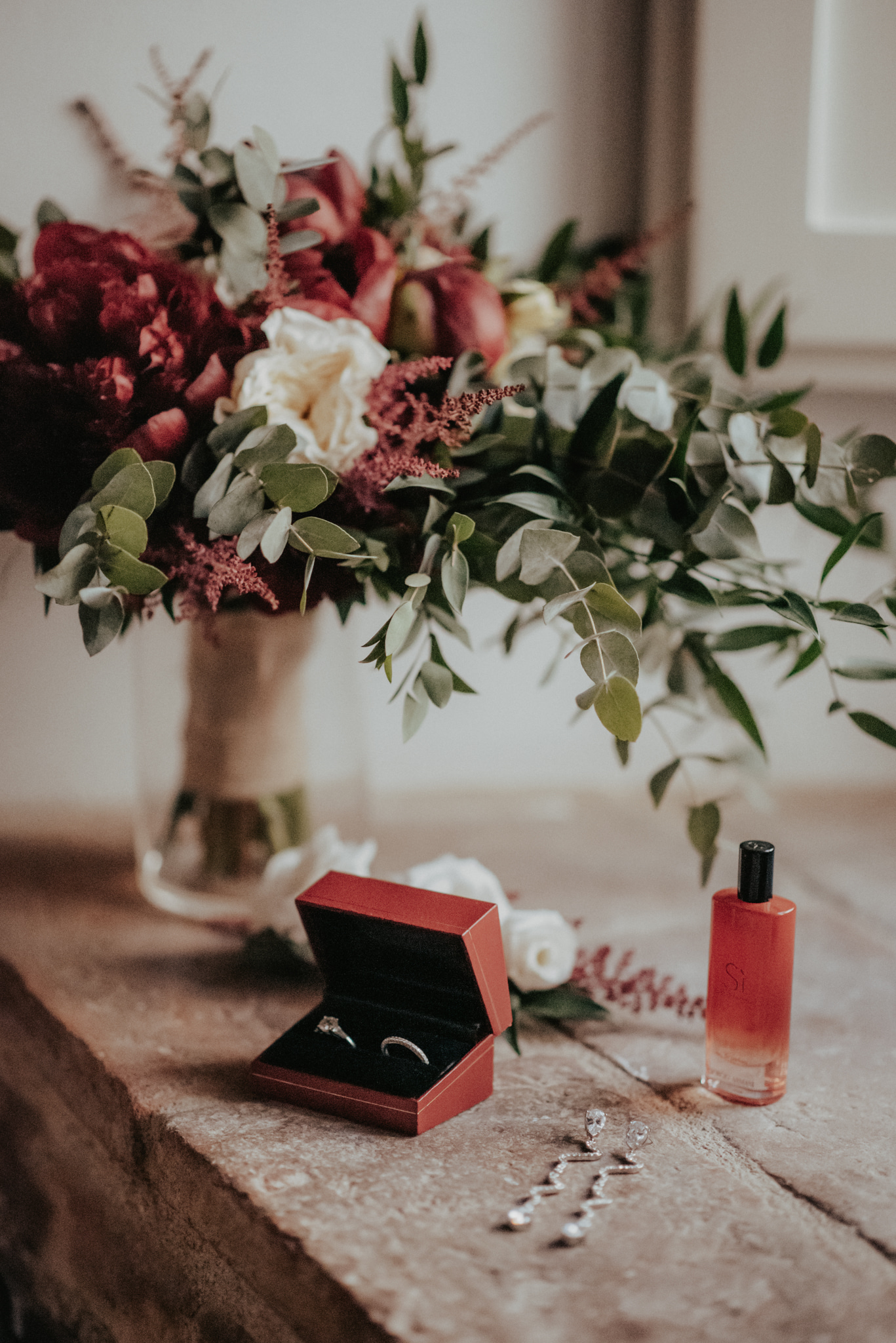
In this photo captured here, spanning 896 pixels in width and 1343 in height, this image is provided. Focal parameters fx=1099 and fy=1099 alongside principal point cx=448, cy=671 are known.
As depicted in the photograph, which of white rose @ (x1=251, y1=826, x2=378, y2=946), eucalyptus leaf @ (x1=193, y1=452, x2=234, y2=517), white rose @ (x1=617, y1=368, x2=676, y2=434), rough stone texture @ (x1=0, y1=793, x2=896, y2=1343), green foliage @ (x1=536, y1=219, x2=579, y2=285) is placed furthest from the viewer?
green foliage @ (x1=536, y1=219, x2=579, y2=285)

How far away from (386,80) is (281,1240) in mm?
1067

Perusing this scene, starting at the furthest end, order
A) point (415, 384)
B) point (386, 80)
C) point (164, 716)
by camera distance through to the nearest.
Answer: point (386, 80), point (164, 716), point (415, 384)

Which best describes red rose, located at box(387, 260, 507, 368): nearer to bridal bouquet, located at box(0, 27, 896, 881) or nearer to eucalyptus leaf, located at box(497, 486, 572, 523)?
bridal bouquet, located at box(0, 27, 896, 881)

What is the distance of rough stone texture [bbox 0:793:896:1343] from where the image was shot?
54cm

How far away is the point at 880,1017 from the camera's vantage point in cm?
83

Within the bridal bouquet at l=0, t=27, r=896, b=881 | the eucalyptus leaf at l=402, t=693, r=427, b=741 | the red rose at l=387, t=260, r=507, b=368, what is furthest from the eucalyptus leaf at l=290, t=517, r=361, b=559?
the red rose at l=387, t=260, r=507, b=368

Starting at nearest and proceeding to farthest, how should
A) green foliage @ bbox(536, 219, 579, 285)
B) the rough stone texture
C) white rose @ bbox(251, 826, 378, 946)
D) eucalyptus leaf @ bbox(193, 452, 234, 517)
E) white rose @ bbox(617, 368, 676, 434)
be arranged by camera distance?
the rough stone texture
eucalyptus leaf @ bbox(193, 452, 234, 517)
white rose @ bbox(617, 368, 676, 434)
white rose @ bbox(251, 826, 378, 946)
green foliage @ bbox(536, 219, 579, 285)

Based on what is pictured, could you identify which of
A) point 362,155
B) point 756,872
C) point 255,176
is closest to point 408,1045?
point 756,872

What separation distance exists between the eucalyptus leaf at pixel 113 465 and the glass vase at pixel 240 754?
27 cm

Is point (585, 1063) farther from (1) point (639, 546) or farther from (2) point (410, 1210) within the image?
(1) point (639, 546)

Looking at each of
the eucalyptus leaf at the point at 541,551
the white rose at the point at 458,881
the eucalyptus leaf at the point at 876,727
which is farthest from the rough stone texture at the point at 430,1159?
the eucalyptus leaf at the point at 541,551

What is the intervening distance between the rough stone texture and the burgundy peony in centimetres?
38

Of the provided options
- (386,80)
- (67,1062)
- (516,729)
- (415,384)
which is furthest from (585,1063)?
(386,80)

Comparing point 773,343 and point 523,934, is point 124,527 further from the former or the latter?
point 773,343
